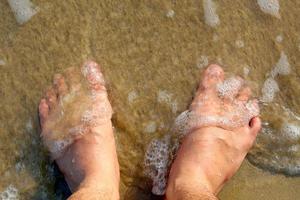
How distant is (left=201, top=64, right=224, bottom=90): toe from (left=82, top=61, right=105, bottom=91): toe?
1.49 ft

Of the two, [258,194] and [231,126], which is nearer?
[258,194]

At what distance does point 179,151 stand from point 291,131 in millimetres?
501

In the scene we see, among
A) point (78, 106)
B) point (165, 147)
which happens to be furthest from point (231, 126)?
point (78, 106)

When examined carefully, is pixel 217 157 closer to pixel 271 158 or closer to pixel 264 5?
pixel 271 158

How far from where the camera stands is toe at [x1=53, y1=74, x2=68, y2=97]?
2.31 meters

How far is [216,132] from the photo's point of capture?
237 centimetres

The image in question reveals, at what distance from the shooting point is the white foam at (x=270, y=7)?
240cm

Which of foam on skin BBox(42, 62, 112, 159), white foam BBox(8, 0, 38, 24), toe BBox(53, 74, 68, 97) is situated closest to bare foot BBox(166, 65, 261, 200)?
foam on skin BBox(42, 62, 112, 159)

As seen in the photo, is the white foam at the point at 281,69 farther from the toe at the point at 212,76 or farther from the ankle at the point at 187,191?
the ankle at the point at 187,191

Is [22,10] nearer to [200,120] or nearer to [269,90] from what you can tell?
[200,120]

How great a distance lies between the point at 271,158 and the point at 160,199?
517 millimetres

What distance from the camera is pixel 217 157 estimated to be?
2.35 meters

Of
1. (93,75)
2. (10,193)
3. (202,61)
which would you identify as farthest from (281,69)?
(10,193)

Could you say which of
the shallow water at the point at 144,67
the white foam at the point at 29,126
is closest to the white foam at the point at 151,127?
the shallow water at the point at 144,67
